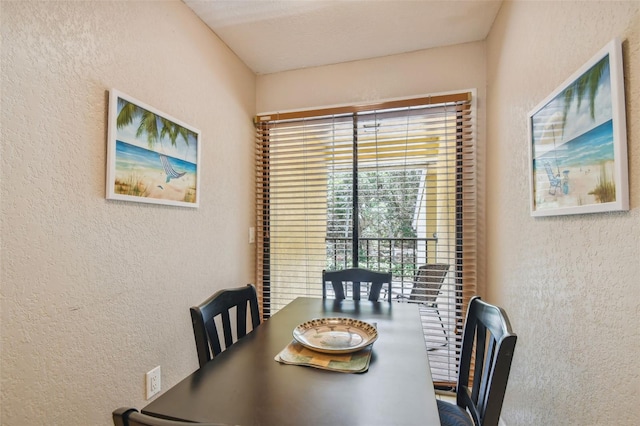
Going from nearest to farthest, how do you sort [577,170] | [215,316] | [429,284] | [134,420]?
1. [134,420]
2. [577,170]
3. [215,316]
4. [429,284]

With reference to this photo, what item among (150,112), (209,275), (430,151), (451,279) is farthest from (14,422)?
(430,151)

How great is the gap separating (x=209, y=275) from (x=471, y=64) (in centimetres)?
235

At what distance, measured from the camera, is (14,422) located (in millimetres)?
1047

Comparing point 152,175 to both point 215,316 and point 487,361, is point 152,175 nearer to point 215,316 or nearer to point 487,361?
point 215,316

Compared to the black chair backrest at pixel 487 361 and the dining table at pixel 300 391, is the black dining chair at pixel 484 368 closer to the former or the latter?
the black chair backrest at pixel 487 361

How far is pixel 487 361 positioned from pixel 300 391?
2.14 ft

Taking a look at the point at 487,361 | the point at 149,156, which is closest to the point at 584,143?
the point at 487,361

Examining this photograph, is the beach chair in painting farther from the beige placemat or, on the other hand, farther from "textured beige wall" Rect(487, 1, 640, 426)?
the beige placemat

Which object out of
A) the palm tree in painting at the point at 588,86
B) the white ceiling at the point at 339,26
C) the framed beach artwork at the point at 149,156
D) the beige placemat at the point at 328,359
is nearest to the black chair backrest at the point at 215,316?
the beige placemat at the point at 328,359

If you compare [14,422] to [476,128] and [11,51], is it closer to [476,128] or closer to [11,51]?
[11,51]

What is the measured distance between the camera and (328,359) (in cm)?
112

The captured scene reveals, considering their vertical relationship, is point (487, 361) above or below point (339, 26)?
below

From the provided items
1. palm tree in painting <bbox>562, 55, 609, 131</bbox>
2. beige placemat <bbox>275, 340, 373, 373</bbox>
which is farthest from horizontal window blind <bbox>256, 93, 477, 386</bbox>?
beige placemat <bbox>275, 340, 373, 373</bbox>

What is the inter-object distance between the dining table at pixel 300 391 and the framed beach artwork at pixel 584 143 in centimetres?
75
